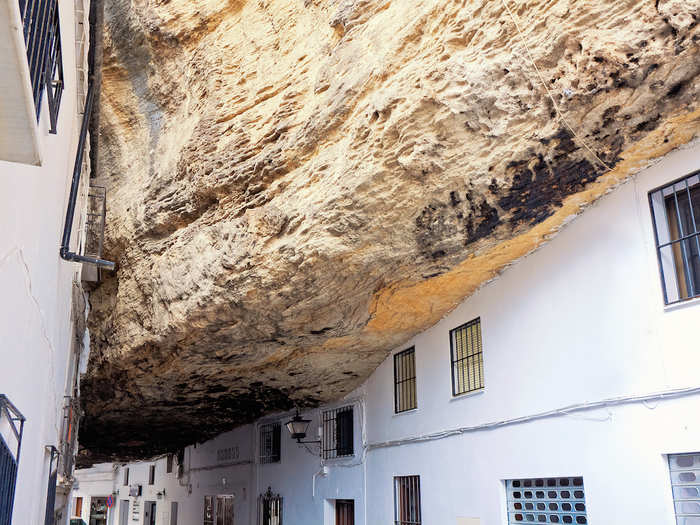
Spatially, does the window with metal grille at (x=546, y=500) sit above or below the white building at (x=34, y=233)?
below

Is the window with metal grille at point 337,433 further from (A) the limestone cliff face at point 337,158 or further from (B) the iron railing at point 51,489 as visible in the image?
(B) the iron railing at point 51,489

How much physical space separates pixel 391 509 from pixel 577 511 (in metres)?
3.74

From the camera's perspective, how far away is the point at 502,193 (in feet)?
20.1

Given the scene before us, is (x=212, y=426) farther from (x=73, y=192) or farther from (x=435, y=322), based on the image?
(x=73, y=192)

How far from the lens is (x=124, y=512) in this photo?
1057 inches

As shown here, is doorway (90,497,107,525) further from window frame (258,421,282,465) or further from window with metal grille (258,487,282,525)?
window with metal grille (258,487,282,525)

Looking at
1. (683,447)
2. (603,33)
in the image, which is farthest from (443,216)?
(683,447)

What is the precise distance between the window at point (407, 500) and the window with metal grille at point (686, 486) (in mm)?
4116

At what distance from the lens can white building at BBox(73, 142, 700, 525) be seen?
5.24 m

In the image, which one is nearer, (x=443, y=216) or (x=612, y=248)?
(x=612, y=248)

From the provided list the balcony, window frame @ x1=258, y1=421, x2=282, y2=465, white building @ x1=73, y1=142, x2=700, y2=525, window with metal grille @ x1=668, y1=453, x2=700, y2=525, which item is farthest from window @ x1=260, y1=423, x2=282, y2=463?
the balcony

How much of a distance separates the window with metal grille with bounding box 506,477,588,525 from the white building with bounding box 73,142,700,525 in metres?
0.01

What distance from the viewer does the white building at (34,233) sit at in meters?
2.44

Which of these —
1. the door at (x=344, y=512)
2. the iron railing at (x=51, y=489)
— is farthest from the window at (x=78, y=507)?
the iron railing at (x=51, y=489)
